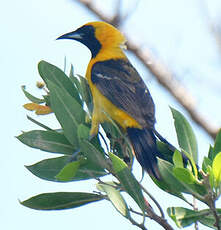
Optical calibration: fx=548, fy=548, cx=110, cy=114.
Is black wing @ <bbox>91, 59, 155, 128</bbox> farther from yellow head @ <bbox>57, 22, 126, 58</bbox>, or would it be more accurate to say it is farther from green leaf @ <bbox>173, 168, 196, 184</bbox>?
green leaf @ <bbox>173, 168, 196, 184</bbox>

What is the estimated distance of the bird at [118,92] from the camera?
10.6 feet

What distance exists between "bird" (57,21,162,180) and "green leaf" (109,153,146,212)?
1.05 feet

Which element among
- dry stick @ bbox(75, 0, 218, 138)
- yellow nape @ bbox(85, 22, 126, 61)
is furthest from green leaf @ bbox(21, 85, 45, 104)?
dry stick @ bbox(75, 0, 218, 138)

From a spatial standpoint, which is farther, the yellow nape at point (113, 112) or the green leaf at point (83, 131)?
the yellow nape at point (113, 112)

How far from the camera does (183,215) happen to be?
247 cm

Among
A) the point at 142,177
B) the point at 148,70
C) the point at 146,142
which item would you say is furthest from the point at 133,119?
the point at 148,70

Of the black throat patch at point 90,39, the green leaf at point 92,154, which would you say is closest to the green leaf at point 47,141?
the green leaf at point 92,154

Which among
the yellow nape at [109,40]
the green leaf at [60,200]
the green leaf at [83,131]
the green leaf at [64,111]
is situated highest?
the yellow nape at [109,40]

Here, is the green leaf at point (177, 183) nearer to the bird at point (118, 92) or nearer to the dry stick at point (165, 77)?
the bird at point (118, 92)

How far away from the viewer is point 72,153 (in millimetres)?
2846

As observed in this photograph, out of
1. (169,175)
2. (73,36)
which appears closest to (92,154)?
(169,175)

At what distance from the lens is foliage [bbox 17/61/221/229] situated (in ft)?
8.11

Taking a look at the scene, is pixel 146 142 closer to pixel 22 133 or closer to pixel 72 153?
pixel 72 153

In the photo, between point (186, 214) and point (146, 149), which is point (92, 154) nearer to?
point (186, 214)
